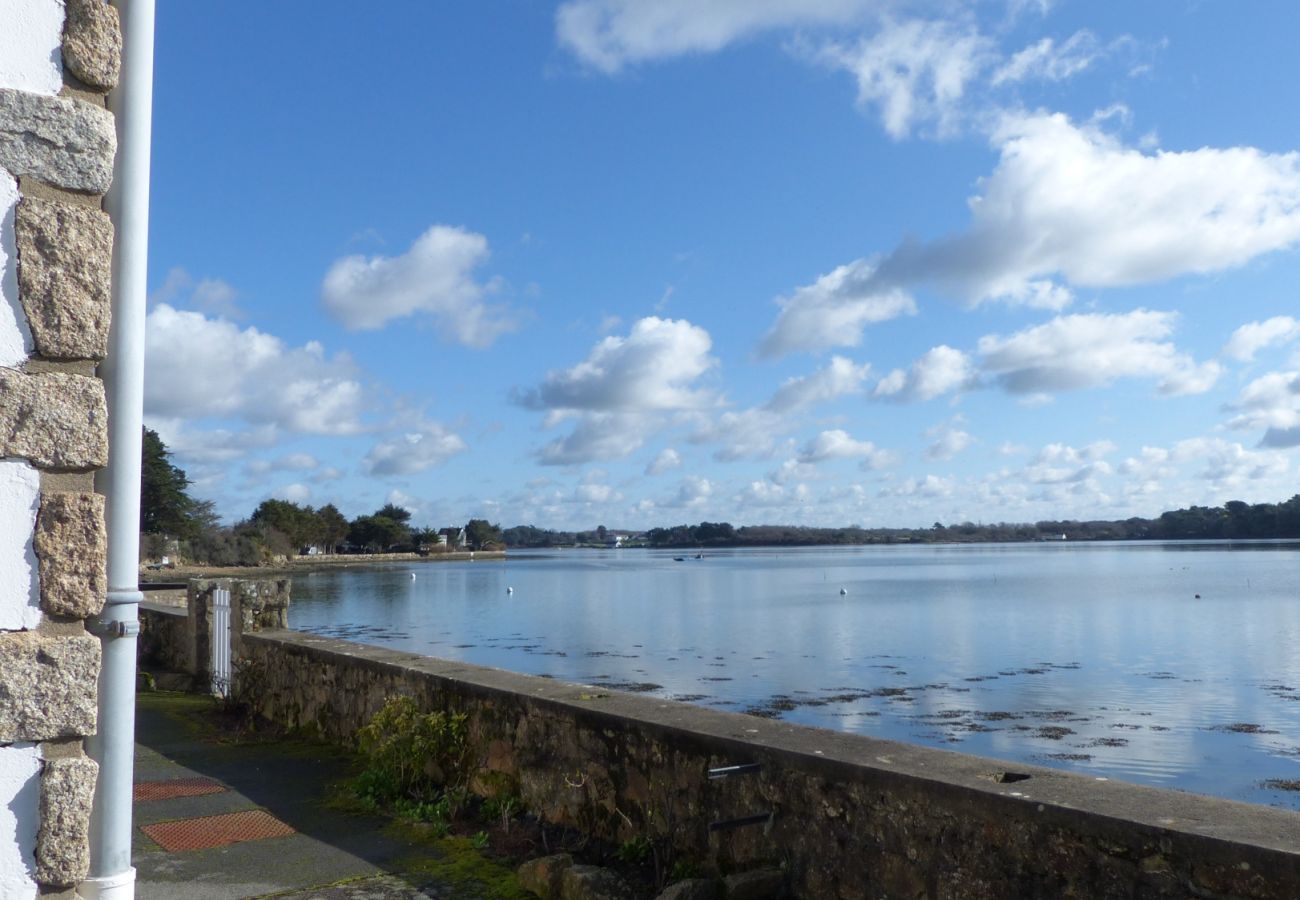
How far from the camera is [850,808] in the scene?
3.87 metres

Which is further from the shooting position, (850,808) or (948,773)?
(850,808)

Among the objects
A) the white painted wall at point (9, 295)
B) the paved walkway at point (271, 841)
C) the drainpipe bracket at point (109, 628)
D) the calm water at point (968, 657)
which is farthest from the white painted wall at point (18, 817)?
the calm water at point (968, 657)

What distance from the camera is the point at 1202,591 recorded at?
186ft

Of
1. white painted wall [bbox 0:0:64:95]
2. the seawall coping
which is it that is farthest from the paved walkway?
white painted wall [bbox 0:0:64:95]

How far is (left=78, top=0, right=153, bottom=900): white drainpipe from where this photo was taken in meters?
2.38

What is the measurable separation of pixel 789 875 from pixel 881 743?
643 mm

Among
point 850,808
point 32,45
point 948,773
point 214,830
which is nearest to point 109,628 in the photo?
point 32,45

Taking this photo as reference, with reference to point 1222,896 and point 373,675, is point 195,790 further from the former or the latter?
point 1222,896

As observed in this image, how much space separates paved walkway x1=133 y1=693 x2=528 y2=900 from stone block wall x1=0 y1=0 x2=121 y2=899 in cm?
241

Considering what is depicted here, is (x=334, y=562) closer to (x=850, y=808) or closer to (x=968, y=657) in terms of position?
(x=968, y=657)

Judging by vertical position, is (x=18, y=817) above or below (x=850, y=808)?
above

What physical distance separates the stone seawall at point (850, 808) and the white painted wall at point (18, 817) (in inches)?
103

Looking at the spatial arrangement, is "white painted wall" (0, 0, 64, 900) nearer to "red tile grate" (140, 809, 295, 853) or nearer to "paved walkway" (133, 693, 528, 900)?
"paved walkway" (133, 693, 528, 900)

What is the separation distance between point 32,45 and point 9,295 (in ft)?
1.79
